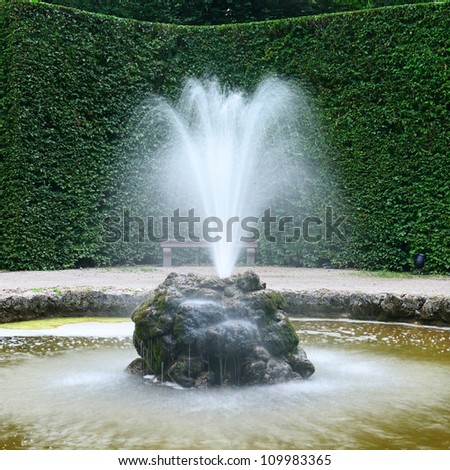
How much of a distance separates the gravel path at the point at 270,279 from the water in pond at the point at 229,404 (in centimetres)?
261

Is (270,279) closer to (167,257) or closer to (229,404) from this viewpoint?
(167,257)

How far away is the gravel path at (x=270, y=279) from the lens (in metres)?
7.85

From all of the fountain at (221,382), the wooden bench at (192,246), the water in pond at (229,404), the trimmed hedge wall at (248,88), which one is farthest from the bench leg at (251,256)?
the water in pond at (229,404)

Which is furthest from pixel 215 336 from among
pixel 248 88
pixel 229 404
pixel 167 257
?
pixel 248 88

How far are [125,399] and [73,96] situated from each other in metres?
8.32

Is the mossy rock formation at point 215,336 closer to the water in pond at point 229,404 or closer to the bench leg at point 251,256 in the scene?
the water in pond at point 229,404

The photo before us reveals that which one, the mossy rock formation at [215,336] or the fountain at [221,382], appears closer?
the fountain at [221,382]

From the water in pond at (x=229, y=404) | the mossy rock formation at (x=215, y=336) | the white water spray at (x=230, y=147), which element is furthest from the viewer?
the white water spray at (x=230, y=147)

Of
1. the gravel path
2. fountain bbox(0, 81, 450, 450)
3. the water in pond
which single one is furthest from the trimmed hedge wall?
the water in pond

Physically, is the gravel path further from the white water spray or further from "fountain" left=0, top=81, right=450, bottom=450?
"fountain" left=0, top=81, right=450, bottom=450

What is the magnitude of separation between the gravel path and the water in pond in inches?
103

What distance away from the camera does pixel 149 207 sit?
38.2 feet

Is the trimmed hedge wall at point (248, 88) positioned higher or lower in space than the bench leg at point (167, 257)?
higher
